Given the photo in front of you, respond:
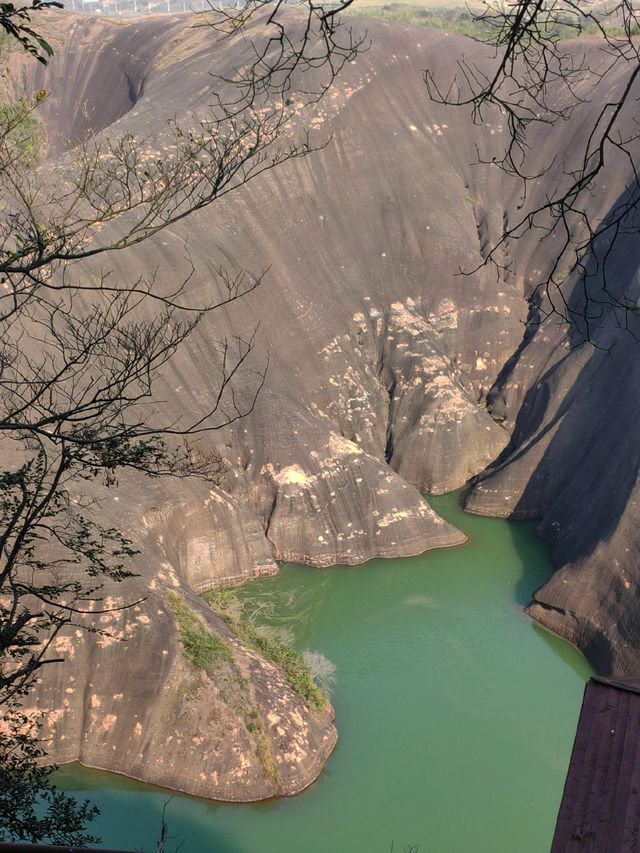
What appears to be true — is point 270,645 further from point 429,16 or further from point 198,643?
point 429,16

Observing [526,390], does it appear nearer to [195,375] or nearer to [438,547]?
[438,547]

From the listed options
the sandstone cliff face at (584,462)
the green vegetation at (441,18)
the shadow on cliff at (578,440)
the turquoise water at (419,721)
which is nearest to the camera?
the turquoise water at (419,721)

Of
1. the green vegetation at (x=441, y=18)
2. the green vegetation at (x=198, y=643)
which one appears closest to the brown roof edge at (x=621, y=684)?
the green vegetation at (x=198, y=643)

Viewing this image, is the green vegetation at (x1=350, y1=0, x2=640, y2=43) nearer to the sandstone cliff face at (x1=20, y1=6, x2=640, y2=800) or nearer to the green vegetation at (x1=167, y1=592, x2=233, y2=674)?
the sandstone cliff face at (x1=20, y1=6, x2=640, y2=800)

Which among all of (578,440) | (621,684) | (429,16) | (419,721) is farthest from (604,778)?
(429,16)

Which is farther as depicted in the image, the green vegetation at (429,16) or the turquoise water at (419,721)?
the green vegetation at (429,16)

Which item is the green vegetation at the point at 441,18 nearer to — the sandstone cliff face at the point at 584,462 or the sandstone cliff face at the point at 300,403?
the sandstone cliff face at the point at 300,403
